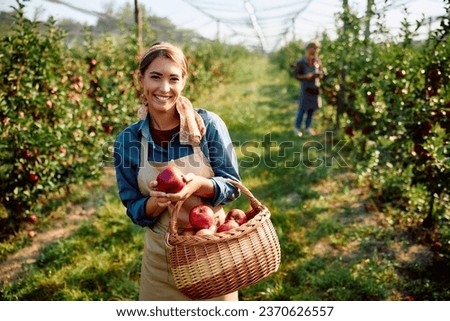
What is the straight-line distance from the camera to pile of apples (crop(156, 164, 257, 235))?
1355mm

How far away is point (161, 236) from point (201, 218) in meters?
0.25

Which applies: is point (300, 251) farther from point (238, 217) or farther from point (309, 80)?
point (309, 80)

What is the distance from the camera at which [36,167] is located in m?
3.38

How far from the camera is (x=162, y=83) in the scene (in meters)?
1.44

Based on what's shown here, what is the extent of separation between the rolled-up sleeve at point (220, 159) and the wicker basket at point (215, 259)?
0.19m

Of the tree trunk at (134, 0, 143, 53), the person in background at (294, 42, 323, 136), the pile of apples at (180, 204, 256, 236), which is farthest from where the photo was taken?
the person in background at (294, 42, 323, 136)

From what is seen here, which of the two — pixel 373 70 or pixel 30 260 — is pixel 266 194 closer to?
pixel 373 70

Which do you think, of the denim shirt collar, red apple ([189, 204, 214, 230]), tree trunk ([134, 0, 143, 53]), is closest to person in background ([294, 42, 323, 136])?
tree trunk ([134, 0, 143, 53])

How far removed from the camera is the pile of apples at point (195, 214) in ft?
4.45

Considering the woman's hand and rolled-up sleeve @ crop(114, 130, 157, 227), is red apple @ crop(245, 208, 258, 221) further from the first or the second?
rolled-up sleeve @ crop(114, 130, 157, 227)

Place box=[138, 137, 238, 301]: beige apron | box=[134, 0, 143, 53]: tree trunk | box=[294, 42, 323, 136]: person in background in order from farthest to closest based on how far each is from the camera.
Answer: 1. box=[294, 42, 323, 136]: person in background
2. box=[134, 0, 143, 53]: tree trunk
3. box=[138, 137, 238, 301]: beige apron

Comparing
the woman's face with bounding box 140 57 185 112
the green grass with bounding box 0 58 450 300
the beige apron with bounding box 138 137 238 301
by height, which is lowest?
the green grass with bounding box 0 58 450 300

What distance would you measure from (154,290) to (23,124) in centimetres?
221

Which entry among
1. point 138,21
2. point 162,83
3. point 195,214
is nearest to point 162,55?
point 162,83
